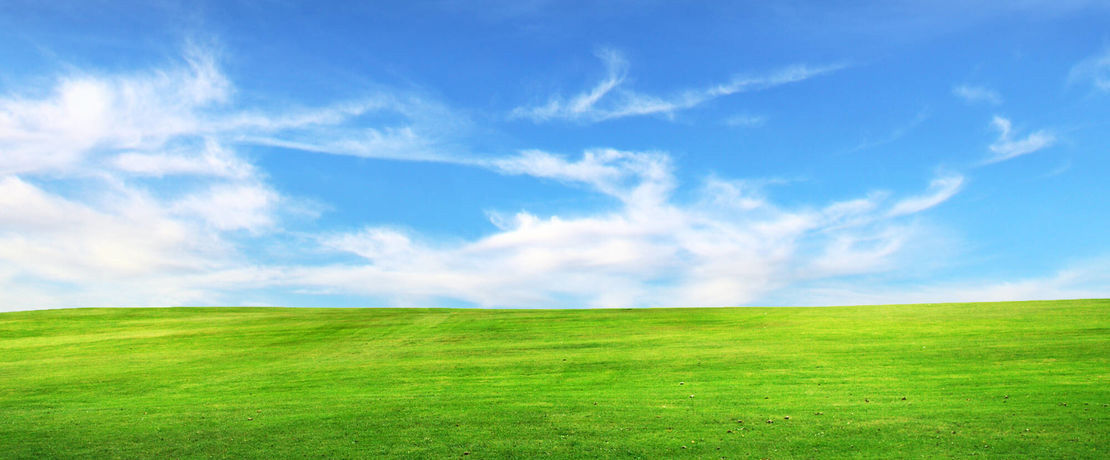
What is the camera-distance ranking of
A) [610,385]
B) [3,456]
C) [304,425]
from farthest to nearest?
[610,385] < [304,425] < [3,456]

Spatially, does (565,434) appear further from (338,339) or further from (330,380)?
(338,339)

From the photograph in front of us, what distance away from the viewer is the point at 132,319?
45062mm

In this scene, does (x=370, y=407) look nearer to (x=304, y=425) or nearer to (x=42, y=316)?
(x=304, y=425)

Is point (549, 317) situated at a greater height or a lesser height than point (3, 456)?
greater

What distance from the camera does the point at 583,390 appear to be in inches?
754

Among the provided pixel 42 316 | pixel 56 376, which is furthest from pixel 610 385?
pixel 42 316

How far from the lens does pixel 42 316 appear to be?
151 ft

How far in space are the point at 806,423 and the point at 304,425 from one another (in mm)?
11507

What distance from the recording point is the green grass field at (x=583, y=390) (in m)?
14.0

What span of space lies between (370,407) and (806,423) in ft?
34.9

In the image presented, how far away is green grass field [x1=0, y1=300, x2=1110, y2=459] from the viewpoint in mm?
13992

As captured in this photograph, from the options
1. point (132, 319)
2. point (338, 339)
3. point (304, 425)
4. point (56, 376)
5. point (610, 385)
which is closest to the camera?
point (304, 425)

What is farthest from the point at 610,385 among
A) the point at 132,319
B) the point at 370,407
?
the point at 132,319

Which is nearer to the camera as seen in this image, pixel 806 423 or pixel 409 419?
pixel 806 423
